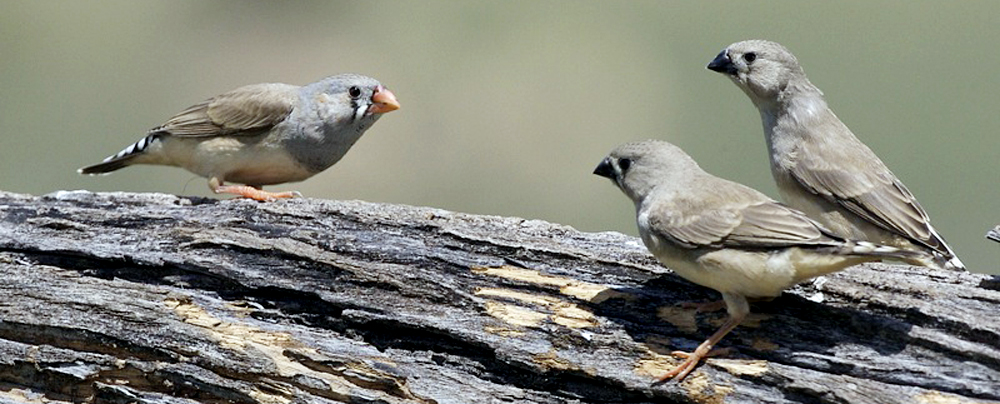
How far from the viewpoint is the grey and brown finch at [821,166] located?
702 centimetres

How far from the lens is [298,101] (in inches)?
324

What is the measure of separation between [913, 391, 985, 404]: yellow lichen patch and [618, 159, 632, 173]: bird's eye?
1.73 meters

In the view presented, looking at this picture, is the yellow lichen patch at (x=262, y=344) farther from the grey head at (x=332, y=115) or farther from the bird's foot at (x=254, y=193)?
the grey head at (x=332, y=115)

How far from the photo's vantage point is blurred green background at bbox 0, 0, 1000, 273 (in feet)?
50.3

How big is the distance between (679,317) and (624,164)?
33.0 inches

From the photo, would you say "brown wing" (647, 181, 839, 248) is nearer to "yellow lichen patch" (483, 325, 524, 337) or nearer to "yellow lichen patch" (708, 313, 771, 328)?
"yellow lichen patch" (708, 313, 771, 328)

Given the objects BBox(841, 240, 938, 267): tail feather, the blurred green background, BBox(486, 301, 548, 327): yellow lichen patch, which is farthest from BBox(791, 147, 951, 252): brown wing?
the blurred green background

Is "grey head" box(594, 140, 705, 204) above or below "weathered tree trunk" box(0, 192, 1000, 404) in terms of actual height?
above

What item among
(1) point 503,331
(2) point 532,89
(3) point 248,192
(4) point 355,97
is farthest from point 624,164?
(2) point 532,89

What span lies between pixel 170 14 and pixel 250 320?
629 inches

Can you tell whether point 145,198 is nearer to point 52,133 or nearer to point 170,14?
point 52,133

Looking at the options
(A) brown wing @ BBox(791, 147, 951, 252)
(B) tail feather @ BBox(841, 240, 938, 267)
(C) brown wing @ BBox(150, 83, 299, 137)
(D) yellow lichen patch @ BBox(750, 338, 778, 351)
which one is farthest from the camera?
(C) brown wing @ BBox(150, 83, 299, 137)

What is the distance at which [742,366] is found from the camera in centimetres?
574

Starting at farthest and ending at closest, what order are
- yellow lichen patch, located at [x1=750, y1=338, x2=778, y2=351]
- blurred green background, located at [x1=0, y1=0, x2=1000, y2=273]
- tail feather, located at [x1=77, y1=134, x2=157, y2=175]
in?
blurred green background, located at [x1=0, y1=0, x2=1000, y2=273] < tail feather, located at [x1=77, y1=134, x2=157, y2=175] < yellow lichen patch, located at [x1=750, y1=338, x2=778, y2=351]
